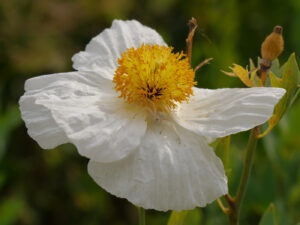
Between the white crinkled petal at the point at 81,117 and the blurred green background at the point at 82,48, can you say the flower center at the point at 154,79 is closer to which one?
the white crinkled petal at the point at 81,117

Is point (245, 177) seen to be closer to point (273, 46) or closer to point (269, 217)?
point (269, 217)

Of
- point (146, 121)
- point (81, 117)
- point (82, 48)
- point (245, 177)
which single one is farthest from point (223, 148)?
point (82, 48)

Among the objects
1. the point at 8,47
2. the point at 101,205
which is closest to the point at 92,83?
the point at 101,205

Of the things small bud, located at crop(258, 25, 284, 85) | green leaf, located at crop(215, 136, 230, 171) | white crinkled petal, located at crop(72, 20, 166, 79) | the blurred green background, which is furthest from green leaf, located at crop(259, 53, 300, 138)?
the blurred green background

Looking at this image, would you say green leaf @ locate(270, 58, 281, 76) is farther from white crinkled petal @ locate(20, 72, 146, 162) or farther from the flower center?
white crinkled petal @ locate(20, 72, 146, 162)

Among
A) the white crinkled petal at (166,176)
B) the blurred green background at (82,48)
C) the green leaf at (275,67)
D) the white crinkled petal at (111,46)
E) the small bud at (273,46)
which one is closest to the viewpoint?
the white crinkled petal at (166,176)

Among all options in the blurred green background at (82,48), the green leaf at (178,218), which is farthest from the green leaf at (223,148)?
the blurred green background at (82,48)
